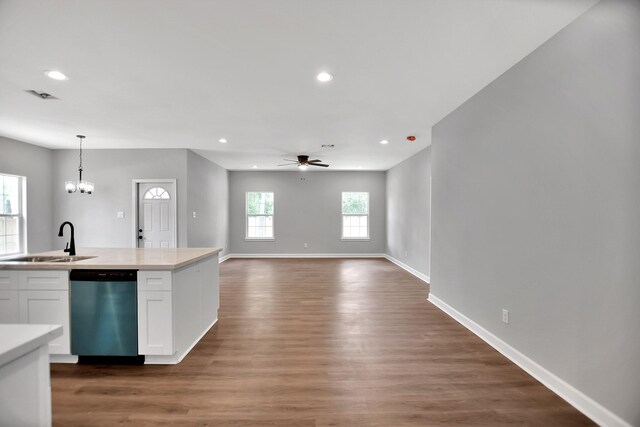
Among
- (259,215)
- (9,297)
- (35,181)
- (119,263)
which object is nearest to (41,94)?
(9,297)

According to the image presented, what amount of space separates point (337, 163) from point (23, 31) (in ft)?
19.6

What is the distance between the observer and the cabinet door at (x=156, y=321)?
2.41m

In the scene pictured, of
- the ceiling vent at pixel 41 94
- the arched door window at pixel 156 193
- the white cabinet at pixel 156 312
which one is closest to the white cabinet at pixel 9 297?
the white cabinet at pixel 156 312

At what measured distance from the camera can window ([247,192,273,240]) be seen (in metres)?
8.73

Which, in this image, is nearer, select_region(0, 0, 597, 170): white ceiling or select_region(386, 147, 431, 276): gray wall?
select_region(0, 0, 597, 170): white ceiling

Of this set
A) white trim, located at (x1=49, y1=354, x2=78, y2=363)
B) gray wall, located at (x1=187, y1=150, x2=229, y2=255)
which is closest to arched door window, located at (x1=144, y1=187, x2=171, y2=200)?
gray wall, located at (x1=187, y1=150, x2=229, y2=255)

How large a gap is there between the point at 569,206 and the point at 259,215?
7.70 meters

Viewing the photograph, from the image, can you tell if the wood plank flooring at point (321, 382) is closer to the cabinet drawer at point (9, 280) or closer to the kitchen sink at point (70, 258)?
the cabinet drawer at point (9, 280)

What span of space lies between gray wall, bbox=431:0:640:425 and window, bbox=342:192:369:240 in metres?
5.69

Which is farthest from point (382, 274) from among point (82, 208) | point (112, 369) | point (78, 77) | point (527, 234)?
point (82, 208)

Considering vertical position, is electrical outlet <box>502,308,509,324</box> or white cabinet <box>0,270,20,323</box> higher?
white cabinet <box>0,270,20,323</box>

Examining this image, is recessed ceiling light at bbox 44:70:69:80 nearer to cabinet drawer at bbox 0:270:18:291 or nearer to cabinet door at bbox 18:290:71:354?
cabinet drawer at bbox 0:270:18:291

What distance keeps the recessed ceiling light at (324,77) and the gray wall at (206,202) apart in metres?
4.06

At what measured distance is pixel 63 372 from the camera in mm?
2332
